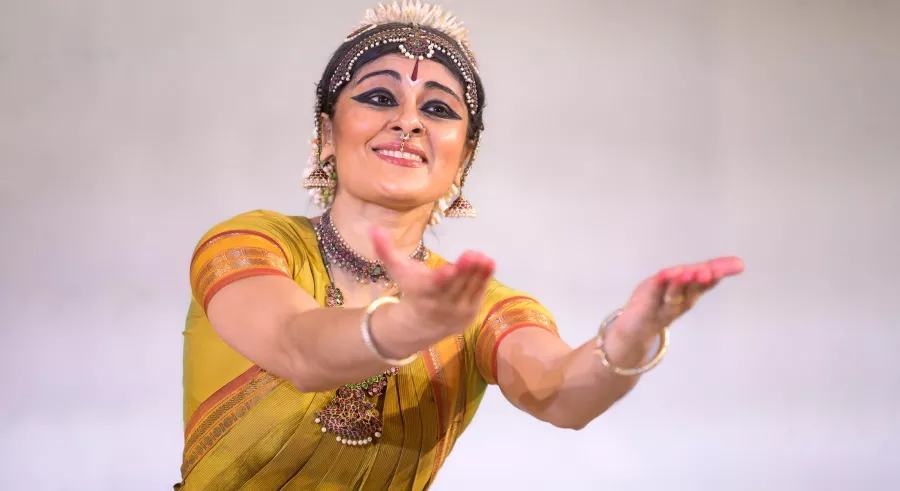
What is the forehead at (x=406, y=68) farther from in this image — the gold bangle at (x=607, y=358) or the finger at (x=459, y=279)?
the finger at (x=459, y=279)

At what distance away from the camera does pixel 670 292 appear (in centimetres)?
112

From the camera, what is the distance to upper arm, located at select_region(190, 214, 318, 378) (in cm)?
125

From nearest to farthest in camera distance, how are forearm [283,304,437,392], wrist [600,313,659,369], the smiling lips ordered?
forearm [283,304,437,392] < wrist [600,313,659,369] < the smiling lips

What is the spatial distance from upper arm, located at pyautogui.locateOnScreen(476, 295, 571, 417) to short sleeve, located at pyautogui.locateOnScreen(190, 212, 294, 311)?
40cm

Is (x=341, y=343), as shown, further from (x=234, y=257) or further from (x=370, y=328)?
(x=234, y=257)

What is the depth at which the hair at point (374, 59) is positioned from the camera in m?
1.73

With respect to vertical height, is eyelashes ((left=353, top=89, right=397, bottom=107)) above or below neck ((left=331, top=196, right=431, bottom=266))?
above

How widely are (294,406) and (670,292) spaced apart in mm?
723

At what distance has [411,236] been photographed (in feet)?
5.77

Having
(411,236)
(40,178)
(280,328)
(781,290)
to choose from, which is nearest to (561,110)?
(781,290)

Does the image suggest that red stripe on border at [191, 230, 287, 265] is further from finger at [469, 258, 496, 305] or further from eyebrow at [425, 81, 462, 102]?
finger at [469, 258, 496, 305]

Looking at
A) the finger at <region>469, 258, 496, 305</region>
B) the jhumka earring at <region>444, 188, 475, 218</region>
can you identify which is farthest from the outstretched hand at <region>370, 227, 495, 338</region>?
the jhumka earring at <region>444, 188, 475, 218</region>

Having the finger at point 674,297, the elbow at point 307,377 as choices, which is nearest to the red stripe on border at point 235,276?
the elbow at point 307,377

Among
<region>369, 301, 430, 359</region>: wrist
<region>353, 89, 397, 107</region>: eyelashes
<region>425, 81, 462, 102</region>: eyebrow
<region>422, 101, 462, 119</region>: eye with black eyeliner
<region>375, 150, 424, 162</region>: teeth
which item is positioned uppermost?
<region>425, 81, 462, 102</region>: eyebrow
